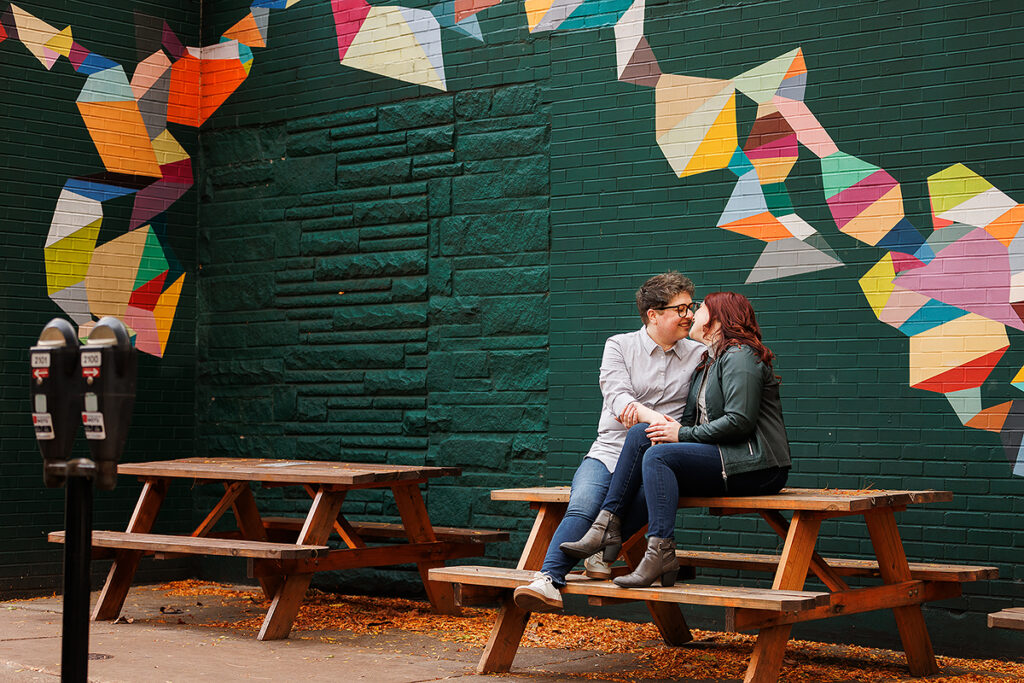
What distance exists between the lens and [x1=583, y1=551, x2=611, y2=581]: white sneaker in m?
5.63

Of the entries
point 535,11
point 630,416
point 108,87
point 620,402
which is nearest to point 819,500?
point 630,416

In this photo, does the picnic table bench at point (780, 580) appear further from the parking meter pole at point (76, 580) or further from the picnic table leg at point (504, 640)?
the parking meter pole at point (76, 580)

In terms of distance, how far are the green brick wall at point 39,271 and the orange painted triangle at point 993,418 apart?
19.3ft

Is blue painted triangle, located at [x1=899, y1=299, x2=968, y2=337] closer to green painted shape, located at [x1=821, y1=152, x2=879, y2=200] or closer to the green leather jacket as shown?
green painted shape, located at [x1=821, y1=152, x2=879, y2=200]

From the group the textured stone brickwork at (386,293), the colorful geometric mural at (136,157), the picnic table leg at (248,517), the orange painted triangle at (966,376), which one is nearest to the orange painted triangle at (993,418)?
the orange painted triangle at (966,376)

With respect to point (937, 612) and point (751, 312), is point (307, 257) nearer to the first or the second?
point (751, 312)

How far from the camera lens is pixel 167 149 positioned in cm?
955

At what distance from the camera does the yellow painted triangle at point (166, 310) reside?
30.8 ft

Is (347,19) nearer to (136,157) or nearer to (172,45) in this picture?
(172,45)

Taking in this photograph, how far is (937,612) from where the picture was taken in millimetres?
6352

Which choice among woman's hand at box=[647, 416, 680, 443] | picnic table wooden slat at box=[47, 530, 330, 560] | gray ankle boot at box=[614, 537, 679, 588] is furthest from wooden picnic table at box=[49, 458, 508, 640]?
gray ankle boot at box=[614, 537, 679, 588]

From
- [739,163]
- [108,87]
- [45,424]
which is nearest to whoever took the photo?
[45,424]

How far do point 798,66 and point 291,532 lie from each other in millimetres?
4414

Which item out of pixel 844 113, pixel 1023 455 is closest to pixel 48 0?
pixel 844 113
